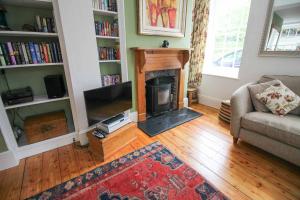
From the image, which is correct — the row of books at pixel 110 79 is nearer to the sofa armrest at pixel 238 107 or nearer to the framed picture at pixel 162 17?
the framed picture at pixel 162 17

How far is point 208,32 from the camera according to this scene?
3.40m

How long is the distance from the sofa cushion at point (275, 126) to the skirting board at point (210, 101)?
142 centimetres

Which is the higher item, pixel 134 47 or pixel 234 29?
pixel 234 29

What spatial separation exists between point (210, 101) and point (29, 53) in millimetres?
3378

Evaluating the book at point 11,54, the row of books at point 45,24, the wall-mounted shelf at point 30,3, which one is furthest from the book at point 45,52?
the wall-mounted shelf at point 30,3

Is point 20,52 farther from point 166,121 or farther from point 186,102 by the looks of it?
point 186,102

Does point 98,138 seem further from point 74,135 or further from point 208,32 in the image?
point 208,32

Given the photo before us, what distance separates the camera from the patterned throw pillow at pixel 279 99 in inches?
74.3

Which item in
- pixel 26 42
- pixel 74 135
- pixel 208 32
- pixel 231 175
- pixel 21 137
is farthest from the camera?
pixel 208 32

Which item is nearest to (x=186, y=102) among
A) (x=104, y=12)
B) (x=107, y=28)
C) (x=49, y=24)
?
(x=107, y=28)

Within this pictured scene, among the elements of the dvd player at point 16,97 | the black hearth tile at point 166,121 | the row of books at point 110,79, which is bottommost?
the black hearth tile at point 166,121

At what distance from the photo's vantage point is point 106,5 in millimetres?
1961

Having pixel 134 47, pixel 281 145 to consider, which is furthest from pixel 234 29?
pixel 281 145

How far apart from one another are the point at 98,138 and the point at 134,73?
118 cm
